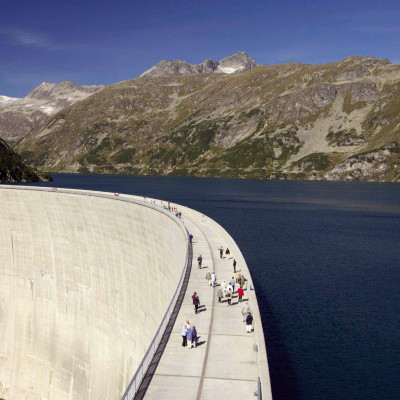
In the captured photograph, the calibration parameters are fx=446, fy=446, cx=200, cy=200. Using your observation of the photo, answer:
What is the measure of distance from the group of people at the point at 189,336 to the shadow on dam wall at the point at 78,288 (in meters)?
22.6

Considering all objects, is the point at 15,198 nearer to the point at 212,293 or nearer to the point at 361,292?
the point at 212,293

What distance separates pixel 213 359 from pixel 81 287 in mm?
46658

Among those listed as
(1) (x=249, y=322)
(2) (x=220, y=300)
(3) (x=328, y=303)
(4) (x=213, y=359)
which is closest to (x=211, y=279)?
(2) (x=220, y=300)

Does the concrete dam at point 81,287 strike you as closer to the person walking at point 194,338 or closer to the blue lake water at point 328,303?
the blue lake water at point 328,303

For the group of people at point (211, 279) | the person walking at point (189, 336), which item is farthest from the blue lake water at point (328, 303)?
the person walking at point (189, 336)

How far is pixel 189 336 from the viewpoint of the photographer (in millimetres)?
26516

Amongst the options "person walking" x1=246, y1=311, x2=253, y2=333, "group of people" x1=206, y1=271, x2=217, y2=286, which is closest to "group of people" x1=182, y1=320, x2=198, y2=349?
"person walking" x1=246, y1=311, x2=253, y2=333

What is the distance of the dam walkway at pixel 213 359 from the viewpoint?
864 inches

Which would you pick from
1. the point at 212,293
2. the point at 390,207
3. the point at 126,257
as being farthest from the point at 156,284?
the point at 390,207

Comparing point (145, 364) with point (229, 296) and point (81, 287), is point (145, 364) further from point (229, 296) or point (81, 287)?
point (81, 287)

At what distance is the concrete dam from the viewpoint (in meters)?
56.0

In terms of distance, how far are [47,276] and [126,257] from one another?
17652 millimetres

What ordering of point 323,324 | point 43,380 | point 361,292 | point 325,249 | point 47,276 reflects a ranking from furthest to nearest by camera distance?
point 325,249 → point 47,276 → point 43,380 → point 361,292 → point 323,324

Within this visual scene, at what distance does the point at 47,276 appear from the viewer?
2849 inches
